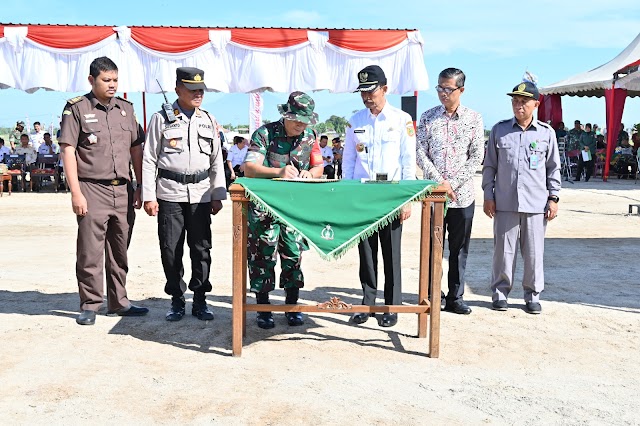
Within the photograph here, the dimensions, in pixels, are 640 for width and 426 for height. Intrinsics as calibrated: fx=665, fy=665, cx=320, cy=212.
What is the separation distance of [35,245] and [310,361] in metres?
5.61

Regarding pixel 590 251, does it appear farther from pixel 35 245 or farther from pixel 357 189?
pixel 35 245

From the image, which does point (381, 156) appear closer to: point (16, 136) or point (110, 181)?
point (110, 181)

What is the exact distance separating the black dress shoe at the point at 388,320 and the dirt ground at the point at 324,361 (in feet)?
0.22

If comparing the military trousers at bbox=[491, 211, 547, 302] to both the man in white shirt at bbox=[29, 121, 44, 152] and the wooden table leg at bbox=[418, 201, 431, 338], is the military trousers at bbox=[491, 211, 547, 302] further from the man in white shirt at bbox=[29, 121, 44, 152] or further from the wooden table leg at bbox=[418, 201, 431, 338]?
the man in white shirt at bbox=[29, 121, 44, 152]

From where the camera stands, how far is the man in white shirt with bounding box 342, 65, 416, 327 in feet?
16.0

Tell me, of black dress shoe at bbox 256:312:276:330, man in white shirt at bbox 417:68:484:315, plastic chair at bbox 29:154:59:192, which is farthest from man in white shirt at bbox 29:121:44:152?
man in white shirt at bbox 417:68:484:315

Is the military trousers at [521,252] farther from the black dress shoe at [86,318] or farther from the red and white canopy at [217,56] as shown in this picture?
the red and white canopy at [217,56]

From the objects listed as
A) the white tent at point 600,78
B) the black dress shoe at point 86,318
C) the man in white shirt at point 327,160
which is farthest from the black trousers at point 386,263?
the white tent at point 600,78

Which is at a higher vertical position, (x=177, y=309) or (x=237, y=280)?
(x=237, y=280)

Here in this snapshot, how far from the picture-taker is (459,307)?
546 cm

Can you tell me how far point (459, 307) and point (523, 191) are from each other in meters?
1.09

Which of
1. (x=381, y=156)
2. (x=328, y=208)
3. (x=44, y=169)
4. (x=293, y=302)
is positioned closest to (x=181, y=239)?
(x=293, y=302)

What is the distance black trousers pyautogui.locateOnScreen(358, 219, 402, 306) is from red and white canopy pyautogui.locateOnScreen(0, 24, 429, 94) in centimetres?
1032

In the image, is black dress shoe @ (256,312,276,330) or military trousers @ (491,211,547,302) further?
military trousers @ (491,211,547,302)
